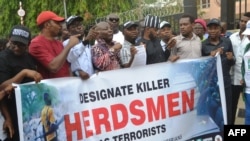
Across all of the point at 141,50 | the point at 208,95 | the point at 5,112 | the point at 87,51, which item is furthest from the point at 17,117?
the point at 208,95

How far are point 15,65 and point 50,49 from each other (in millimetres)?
474

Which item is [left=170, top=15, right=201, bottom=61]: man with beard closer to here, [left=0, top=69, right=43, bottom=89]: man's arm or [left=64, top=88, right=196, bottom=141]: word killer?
[left=64, top=88, right=196, bottom=141]: word killer

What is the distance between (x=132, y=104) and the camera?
395cm

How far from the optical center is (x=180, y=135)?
4211 millimetres

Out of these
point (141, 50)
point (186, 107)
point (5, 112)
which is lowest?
point (186, 107)

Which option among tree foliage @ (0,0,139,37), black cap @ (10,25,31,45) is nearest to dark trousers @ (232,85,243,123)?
black cap @ (10,25,31,45)

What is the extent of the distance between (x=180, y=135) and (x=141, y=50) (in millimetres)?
1023

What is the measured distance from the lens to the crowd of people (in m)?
3.43

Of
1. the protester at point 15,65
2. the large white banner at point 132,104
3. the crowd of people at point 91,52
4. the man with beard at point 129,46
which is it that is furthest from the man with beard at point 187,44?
the protester at point 15,65

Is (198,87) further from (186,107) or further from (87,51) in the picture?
(87,51)

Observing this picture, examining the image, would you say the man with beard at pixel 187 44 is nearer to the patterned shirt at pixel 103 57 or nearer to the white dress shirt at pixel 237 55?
the white dress shirt at pixel 237 55

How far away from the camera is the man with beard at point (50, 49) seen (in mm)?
3619

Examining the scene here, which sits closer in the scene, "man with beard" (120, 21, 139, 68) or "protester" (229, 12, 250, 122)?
"man with beard" (120, 21, 139, 68)

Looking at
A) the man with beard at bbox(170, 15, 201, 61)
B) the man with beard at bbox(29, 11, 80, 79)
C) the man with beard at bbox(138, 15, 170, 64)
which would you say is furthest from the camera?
the man with beard at bbox(170, 15, 201, 61)
